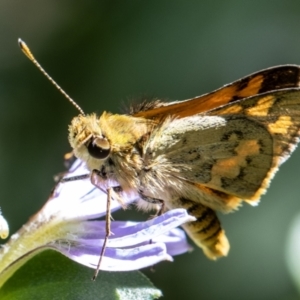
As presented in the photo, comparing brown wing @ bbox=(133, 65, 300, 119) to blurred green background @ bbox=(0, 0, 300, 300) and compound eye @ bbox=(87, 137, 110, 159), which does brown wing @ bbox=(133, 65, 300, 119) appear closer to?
compound eye @ bbox=(87, 137, 110, 159)

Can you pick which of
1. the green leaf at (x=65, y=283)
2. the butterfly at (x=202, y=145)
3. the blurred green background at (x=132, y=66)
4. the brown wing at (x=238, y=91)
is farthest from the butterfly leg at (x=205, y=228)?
the blurred green background at (x=132, y=66)

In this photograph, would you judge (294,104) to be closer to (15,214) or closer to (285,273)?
(285,273)

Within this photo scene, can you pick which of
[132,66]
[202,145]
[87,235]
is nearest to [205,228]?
[202,145]

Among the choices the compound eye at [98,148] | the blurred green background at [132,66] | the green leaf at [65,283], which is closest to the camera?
the green leaf at [65,283]

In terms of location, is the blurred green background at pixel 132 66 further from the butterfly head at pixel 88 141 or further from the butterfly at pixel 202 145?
the butterfly head at pixel 88 141

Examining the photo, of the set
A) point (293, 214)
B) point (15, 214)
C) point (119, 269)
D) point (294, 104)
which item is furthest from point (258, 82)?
point (15, 214)
